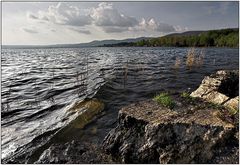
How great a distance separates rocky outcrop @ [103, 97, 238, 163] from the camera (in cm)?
661

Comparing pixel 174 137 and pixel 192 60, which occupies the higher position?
pixel 192 60

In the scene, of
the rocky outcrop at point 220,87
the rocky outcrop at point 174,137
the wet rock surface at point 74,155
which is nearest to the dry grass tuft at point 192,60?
the rocky outcrop at point 220,87

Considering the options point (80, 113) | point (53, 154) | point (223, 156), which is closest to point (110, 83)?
point (80, 113)

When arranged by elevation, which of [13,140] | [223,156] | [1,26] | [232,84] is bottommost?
[13,140]

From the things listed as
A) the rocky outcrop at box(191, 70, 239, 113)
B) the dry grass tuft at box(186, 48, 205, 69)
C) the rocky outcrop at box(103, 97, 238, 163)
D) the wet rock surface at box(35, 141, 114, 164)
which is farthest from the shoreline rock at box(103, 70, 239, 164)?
the dry grass tuft at box(186, 48, 205, 69)

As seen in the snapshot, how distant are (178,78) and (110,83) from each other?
6327mm

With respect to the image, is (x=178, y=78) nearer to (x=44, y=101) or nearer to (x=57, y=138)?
(x=44, y=101)

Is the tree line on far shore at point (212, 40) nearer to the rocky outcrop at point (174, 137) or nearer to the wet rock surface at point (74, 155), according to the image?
the rocky outcrop at point (174, 137)

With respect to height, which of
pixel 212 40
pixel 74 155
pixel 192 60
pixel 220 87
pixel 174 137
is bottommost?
pixel 74 155

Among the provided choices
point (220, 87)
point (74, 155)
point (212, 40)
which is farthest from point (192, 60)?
point (212, 40)

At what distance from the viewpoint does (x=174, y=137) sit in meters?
7.03

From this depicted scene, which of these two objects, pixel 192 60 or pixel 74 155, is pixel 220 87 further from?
pixel 192 60

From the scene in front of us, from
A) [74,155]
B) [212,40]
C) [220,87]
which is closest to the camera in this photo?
[74,155]

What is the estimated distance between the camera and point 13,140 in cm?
1006
